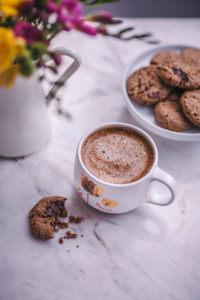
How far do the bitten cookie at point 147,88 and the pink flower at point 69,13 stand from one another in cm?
41

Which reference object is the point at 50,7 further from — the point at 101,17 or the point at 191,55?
the point at 191,55

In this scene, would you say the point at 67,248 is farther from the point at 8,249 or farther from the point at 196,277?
the point at 196,277

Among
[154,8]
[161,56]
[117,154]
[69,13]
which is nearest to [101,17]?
[69,13]

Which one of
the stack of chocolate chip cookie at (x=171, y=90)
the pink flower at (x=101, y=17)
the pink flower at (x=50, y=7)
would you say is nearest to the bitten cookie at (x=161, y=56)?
the stack of chocolate chip cookie at (x=171, y=90)

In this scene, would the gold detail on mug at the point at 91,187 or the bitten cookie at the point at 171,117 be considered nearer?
the gold detail on mug at the point at 91,187

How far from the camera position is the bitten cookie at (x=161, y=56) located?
95 centimetres

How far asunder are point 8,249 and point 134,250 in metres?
0.30

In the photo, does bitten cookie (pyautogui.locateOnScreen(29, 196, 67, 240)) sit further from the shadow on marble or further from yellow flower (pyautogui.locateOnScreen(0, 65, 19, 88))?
yellow flower (pyautogui.locateOnScreen(0, 65, 19, 88))

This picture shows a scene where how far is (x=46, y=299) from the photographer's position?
2.15ft

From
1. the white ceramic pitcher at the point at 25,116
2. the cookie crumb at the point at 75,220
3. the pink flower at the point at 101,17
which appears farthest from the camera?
the cookie crumb at the point at 75,220

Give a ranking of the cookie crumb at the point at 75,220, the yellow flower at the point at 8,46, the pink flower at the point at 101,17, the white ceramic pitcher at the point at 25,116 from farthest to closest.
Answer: the cookie crumb at the point at 75,220 < the white ceramic pitcher at the point at 25,116 < the pink flower at the point at 101,17 < the yellow flower at the point at 8,46

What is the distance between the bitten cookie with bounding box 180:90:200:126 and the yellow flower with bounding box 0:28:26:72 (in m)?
0.51

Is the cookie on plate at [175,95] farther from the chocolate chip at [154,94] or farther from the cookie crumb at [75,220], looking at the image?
the cookie crumb at [75,220]

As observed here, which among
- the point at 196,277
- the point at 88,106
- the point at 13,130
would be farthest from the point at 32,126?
the point at 196,277
